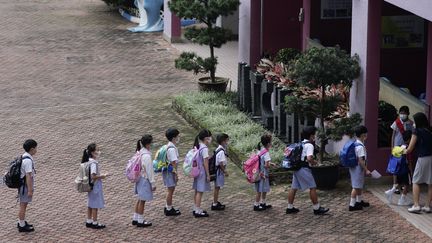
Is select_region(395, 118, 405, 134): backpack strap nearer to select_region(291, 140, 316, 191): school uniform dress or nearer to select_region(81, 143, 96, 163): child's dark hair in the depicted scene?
select_region(291, 140, 316, 191): school uniform dress

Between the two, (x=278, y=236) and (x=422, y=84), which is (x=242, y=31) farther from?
(x=278, y=236)

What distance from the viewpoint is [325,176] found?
57.9ft

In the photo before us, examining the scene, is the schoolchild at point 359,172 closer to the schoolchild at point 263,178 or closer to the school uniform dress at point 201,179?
the schoolchild at point 263,178

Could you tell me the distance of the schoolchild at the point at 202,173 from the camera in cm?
1631

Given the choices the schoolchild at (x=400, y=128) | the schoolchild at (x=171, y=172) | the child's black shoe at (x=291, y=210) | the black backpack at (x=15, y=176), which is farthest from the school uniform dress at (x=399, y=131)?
the black backpack at (x=15, y=176)

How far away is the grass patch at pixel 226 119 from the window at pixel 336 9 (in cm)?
266

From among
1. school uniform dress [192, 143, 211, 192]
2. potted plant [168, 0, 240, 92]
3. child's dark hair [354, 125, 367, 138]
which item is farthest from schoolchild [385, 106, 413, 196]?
potted plant [168, 0, 240, 92]

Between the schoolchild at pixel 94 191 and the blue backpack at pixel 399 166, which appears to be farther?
the blue backpack at pixel 399 166

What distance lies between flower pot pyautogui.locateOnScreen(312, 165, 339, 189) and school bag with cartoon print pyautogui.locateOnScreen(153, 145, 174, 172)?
2636mm

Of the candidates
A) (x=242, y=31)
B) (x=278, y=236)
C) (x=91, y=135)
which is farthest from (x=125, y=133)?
(x=278, y=236)

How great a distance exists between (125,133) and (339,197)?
5822 mm

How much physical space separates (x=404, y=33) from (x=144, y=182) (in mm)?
7718

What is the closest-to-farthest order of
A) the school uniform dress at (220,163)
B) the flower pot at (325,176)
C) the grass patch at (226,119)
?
the school uniform dress at (220,163)
the flower pot at (325,176)
the grass patch at (226,119)

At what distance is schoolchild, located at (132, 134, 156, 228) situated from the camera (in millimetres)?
15805
